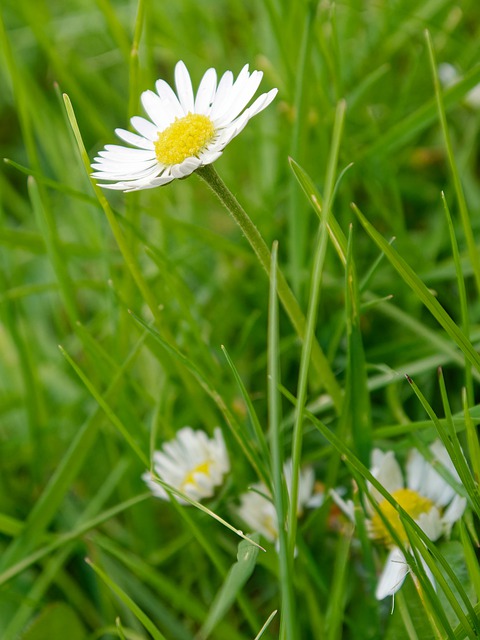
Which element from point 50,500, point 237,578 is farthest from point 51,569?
point 237,578

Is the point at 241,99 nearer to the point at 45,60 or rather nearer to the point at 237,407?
the point at 237,407

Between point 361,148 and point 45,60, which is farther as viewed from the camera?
point 45,60

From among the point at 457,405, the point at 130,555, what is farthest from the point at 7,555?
the point at 457,405

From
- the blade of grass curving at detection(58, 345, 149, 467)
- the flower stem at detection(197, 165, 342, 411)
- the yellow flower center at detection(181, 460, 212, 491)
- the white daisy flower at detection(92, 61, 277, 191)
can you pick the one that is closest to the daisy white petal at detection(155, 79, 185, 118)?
the white daisy flower at detection(92, 61, 277, 191)

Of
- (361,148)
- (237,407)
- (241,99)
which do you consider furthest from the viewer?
(361,148)

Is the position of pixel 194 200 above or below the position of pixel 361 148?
above

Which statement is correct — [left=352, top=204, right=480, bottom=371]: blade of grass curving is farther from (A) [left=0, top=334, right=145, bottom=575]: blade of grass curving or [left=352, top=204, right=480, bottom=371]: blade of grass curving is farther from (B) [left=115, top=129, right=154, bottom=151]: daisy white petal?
(A) [left=0, top=334, right=145, bottom=575]: blade of grass curving

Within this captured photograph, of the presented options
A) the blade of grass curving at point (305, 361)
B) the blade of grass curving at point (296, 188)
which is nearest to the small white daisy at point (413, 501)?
the blade of grass curving at point (305, 361)
